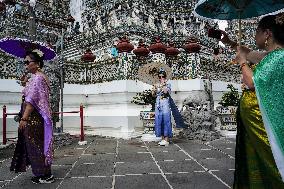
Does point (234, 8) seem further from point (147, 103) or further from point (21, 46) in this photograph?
point (147, 103)

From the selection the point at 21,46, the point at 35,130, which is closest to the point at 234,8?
the point at 35,130

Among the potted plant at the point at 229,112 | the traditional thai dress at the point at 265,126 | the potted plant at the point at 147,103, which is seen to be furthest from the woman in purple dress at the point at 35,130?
the potted plant at the point at 229,112

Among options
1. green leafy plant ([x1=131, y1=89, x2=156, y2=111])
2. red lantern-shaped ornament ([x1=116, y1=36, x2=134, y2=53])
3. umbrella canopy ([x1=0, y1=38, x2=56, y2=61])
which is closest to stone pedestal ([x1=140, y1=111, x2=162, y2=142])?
green leafy plant ([x1=131, y1=89, x2=156, y2=111])

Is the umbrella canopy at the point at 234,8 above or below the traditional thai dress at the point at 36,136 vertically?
above

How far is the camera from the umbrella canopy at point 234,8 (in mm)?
3070

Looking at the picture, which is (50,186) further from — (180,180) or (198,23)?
(198,23)

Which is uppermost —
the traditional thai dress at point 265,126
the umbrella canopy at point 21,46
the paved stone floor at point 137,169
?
the umbrella canopy at point 21,46

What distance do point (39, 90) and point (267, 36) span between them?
10.8ft

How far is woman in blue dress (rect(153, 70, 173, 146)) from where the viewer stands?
815 cm

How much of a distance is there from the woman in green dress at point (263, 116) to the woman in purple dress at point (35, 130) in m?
2.80

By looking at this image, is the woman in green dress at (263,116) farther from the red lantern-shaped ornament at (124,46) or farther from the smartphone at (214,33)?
the red lantern-shaped ornament at (124,46)

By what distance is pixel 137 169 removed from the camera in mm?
5047

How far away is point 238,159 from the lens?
2.75 metres

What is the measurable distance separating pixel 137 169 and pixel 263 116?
10.2 ft
